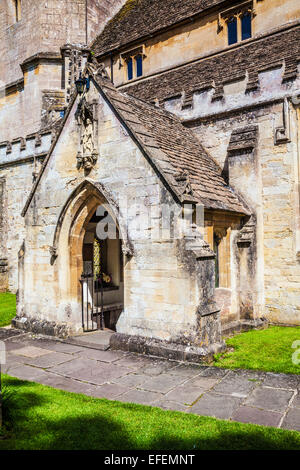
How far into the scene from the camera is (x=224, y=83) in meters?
10.4

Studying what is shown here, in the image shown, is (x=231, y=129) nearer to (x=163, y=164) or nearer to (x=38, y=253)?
(x=163, y=164)

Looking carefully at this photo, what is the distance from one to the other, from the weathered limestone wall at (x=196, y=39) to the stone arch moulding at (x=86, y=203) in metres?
10.0

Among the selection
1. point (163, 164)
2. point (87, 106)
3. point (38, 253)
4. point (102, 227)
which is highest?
point (87, 106)

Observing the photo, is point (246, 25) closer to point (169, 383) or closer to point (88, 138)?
point (88, 138)

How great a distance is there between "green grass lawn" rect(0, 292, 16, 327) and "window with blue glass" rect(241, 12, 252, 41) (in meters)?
13.3

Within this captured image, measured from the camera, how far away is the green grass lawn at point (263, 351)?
615cm

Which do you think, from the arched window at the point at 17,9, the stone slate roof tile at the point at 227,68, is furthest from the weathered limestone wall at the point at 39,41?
the stone slate roof tile at the point at 227,68

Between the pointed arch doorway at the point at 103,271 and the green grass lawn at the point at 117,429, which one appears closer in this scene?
the green grass lawn at the point at 117,429

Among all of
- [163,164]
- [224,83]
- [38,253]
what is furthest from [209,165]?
[38,253]

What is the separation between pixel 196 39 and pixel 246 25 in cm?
219

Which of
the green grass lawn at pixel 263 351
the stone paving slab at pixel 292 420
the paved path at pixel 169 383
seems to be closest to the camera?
the stone paving slab at pixel 292 420

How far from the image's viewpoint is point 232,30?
1482 centimetres

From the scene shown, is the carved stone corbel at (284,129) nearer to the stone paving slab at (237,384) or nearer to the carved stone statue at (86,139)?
the carved stone statue at (86,139)
